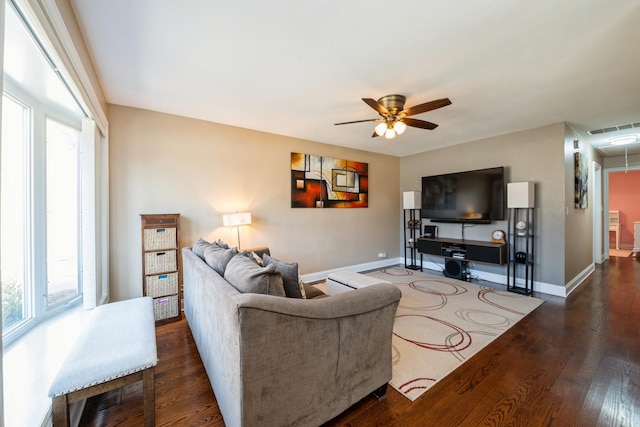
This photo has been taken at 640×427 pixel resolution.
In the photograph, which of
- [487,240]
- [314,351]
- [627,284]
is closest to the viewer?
[314,351]

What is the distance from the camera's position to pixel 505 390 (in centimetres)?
186

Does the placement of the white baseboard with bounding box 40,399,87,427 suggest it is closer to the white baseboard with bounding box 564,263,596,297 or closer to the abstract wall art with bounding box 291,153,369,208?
the abstract wall art with bounding box 291,153,369,208

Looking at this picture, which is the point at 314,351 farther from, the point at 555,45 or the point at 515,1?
the point at 555,45

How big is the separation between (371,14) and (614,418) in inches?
117

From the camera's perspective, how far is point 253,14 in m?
1.67

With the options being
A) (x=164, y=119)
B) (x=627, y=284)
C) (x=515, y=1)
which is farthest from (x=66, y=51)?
(x=627, y=284)

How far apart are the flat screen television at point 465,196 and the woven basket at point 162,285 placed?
4.48 metres

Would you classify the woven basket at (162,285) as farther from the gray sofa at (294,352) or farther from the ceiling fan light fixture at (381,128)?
the ceiling fan light fixture at (381,128)

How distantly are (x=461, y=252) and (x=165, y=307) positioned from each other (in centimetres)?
452

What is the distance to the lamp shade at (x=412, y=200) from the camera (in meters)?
5.29

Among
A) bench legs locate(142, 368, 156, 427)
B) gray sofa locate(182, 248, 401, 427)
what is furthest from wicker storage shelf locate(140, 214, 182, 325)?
bench legs locate(142, 368, 156, 427)

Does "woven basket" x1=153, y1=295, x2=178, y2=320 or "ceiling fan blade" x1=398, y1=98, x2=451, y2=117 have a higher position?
"ceiling fan blade" x1=398, y1=98, x2=451, y2=117

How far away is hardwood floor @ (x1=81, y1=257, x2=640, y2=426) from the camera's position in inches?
64.3

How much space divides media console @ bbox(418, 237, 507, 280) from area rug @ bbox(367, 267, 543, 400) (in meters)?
0.31
